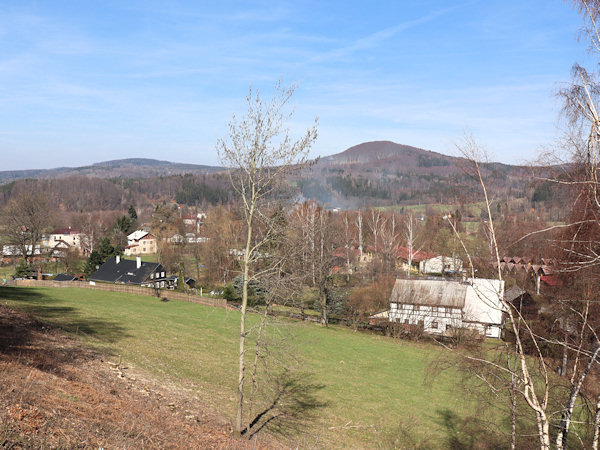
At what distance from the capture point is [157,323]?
29.2 m

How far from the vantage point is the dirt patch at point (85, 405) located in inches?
328

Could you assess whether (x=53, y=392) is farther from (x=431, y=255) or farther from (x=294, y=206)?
(x=431, y=255)

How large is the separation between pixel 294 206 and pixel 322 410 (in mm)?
10290

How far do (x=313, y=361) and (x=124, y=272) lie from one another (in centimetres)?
3525

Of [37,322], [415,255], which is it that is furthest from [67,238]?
[37,322]

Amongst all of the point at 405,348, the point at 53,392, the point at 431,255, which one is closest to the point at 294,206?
the point at 53,392

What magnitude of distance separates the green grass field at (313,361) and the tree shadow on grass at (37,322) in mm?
83

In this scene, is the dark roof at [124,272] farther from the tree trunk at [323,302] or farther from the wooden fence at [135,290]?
the tree trunk at [323,302]

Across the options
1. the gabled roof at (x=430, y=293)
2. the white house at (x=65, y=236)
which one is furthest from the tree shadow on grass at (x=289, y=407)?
the white house at (x=65, y=236)

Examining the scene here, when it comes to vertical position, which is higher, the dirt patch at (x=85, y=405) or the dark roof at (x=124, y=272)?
the dirt patch at (x=85, y=405)

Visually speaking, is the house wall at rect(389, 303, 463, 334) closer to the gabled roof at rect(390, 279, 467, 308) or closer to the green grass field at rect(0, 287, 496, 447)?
the gabled roof at rect(390, 279, 467, 308)

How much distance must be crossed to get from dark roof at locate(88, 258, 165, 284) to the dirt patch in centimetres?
3462

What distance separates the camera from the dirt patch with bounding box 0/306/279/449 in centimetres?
834

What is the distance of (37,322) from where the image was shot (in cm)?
2033
